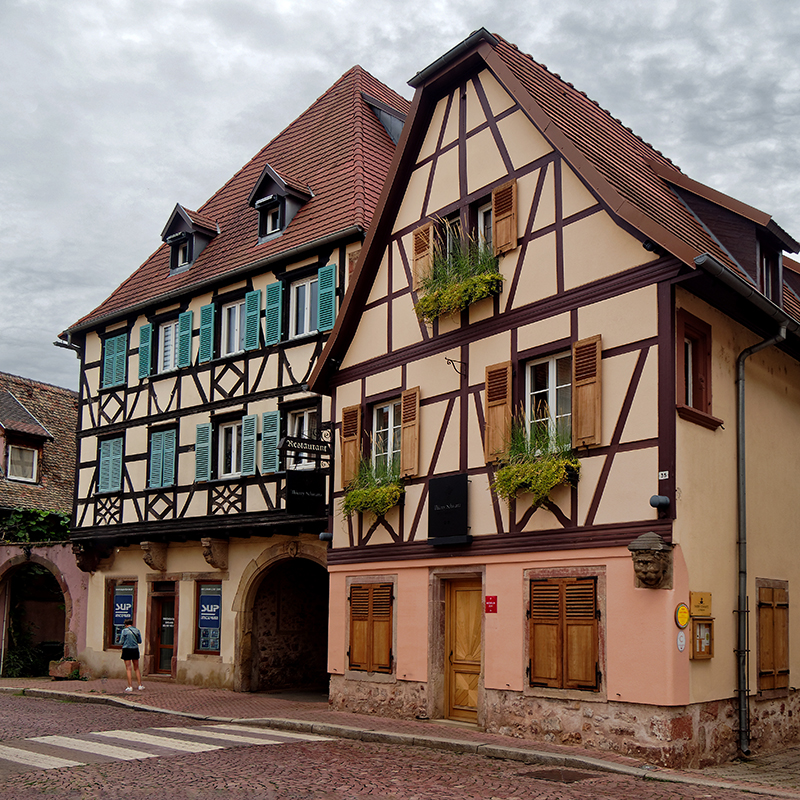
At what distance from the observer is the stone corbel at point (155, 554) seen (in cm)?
2128

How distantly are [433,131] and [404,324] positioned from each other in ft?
9.52

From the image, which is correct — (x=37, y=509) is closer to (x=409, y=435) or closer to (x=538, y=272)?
(x=409, y=435)

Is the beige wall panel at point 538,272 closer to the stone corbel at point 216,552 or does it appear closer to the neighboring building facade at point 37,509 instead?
the stone corbel at point 216,552

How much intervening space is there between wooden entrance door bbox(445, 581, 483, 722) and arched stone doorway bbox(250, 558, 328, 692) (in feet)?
18.0

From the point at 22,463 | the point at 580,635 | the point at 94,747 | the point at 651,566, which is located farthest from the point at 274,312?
the point at 22,463

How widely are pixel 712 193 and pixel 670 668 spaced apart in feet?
21.8

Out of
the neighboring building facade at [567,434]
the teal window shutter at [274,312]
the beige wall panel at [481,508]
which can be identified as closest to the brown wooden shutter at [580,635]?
the neighboring building facade at [567,434]

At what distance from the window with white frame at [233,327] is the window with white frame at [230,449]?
150 centimetres

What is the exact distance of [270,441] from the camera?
1888 cm

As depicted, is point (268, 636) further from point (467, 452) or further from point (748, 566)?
point (748, 566)

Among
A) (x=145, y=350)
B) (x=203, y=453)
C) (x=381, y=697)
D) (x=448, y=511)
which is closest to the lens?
(x=448, y=511)

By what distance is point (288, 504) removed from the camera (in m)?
16.9

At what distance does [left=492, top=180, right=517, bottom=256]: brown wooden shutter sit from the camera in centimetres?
1361

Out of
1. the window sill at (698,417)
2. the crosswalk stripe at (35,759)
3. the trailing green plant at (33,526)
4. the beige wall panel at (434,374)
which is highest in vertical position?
the beige wall panel at (434,374)
